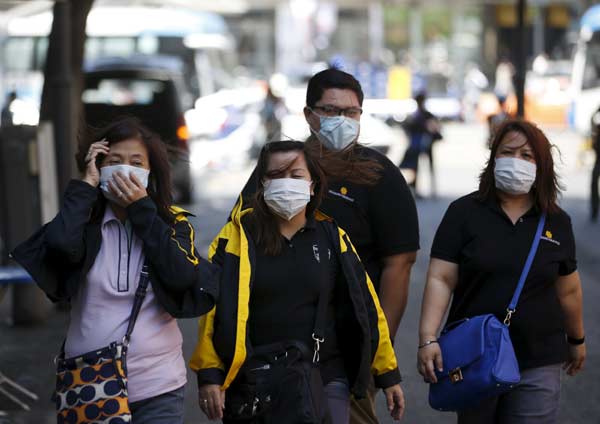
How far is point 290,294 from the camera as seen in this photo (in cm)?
387

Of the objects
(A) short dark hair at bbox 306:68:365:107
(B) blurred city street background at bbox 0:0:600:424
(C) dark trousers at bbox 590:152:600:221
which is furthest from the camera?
(C) dark trousers at bbox 590:152:600:221

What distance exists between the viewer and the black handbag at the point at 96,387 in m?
3.72

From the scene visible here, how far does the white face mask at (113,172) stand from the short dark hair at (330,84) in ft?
3.17

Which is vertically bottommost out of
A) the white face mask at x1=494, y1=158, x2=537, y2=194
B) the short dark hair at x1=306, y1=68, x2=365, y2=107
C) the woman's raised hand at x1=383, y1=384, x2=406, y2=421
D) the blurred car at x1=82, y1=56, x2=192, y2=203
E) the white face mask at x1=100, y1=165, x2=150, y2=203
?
the blurred car at x1=82, y1=56, x2=192, y2=203

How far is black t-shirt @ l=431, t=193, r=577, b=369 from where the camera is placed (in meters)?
4.36

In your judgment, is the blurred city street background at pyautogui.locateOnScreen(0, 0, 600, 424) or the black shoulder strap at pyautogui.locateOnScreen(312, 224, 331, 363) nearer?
the black shoulder strap at pyautogui.locateOnScreen(312, 224, 331, 363)

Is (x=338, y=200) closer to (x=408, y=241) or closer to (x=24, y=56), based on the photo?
(x=408, y=241)

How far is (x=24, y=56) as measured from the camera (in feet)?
92.1

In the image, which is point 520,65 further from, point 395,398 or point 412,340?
point 395,398

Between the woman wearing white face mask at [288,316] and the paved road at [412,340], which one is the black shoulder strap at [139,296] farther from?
the paved road at [412,340]

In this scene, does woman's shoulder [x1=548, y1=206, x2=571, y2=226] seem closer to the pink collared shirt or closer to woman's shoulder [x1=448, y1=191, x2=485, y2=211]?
woman's shoulder [x1=448, y1=191, x2=485, y2=211]

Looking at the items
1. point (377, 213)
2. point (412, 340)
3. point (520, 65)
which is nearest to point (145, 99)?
point (520, 65)

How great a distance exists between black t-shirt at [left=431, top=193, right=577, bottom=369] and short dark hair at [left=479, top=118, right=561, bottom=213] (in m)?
0.05

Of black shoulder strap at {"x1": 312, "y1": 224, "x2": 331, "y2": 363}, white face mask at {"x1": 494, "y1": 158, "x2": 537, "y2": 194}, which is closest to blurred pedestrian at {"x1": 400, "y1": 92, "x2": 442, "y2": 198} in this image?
white face mask at {"x1": 494, "y1": 158, "x2": 537, "y2": 194}
